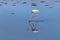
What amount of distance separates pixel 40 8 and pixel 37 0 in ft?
0.34

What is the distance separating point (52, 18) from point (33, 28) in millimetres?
257

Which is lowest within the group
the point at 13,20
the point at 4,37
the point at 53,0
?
the point at 4,37

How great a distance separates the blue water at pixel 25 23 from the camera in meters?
2.77

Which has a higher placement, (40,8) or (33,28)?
(40,8)

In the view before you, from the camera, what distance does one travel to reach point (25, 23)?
2.79 metres

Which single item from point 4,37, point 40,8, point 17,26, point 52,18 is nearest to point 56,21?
point 52,18

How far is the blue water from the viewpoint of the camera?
2773 mm

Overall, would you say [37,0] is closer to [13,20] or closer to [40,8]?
[40,8]

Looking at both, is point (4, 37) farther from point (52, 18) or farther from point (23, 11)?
point (52, 18)

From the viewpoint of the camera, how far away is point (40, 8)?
2.78 m

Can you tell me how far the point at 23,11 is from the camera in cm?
277

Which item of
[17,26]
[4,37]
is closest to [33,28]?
[17,26]

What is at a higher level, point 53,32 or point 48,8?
point 48,8

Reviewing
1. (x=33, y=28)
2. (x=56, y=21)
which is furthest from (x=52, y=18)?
(x=33, y=28)
